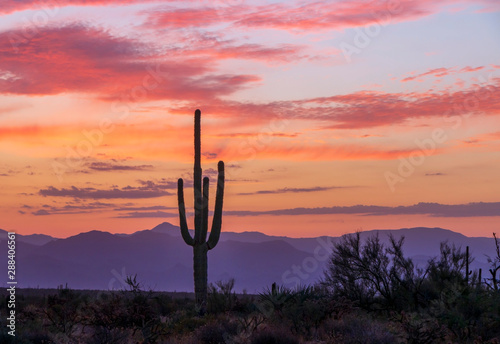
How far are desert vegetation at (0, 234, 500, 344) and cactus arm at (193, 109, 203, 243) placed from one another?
2.40 meters

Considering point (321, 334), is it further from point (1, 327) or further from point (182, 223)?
point (182, 223)

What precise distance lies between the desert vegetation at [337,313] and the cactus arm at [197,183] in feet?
7.87

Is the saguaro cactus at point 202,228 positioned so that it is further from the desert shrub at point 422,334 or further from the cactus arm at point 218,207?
the desert shrub at point 422,334

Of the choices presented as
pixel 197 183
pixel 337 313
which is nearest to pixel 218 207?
pixel 197 183

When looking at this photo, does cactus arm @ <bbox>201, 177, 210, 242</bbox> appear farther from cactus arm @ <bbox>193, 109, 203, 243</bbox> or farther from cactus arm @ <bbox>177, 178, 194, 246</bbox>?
cactus arm @ <bbox>177, 178, 194, 246</bbox>

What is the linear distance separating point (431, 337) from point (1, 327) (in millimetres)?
10771

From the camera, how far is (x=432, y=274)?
2653cm

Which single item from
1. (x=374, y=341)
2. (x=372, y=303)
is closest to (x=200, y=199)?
(x=372, y=303)

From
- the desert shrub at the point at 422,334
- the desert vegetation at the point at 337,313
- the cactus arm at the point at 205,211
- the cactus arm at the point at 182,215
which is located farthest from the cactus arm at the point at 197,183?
the desert shrub at the point at 422,334

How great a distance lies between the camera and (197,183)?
91.2 ft

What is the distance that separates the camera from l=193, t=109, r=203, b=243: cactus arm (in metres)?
Result: 27.1

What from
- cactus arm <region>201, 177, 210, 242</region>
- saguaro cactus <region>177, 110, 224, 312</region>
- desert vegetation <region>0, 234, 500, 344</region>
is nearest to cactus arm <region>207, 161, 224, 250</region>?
saguaro cactus <region>177, 110, 224, 312</region>

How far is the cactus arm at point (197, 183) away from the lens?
27.1 meters

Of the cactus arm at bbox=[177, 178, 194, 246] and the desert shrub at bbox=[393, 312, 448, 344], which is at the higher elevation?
the cactus arm at bbox=[177, 178, 194, 246]
